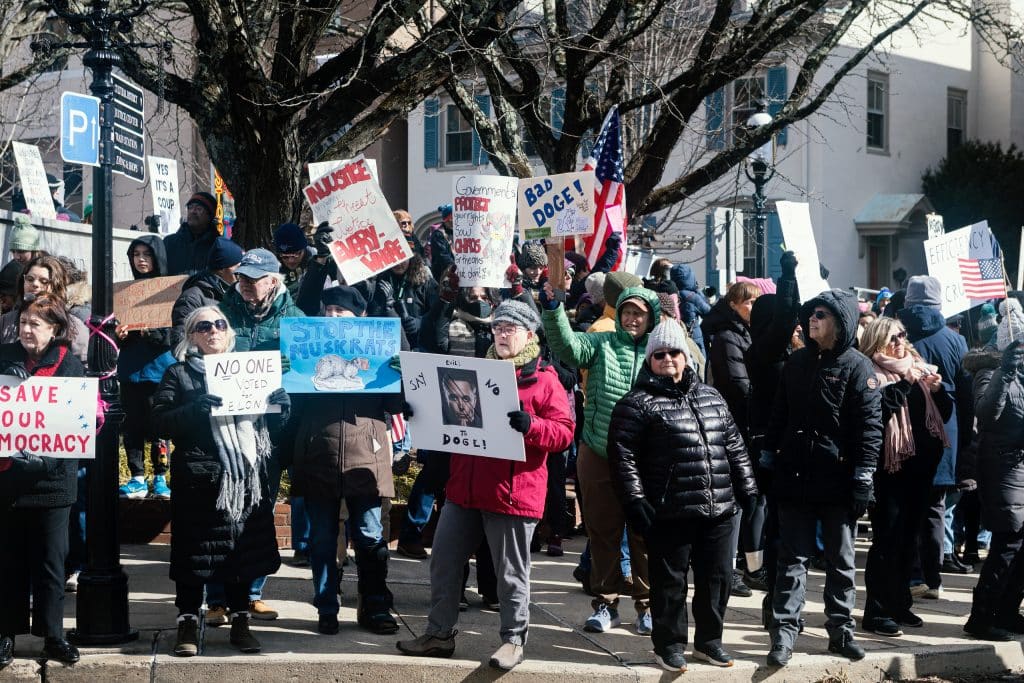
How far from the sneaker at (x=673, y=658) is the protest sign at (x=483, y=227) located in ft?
8.83

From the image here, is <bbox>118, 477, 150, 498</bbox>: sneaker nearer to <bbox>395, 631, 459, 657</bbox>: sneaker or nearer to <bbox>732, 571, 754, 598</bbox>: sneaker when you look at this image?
<bbox>395, 631, 459, 657</bbox>: sneaker

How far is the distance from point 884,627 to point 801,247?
8.96 ft

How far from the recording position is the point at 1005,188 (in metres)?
29.1

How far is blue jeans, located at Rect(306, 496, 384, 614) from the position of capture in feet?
23.2

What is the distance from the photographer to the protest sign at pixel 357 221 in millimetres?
8172

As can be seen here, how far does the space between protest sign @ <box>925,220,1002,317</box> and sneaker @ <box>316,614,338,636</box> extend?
514 centimetres

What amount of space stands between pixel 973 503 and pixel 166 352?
638 centimetres

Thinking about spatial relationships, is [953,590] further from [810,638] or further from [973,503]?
[810,638]

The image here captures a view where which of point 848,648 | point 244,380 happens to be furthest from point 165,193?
point 848,648

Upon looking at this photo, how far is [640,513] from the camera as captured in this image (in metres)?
6.49

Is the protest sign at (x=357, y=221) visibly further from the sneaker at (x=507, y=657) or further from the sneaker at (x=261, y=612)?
the sneaker at (x=507, y=657)

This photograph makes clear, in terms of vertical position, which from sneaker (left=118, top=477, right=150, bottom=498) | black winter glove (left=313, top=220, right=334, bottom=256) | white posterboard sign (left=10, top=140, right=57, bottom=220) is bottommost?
sneaker (left=118, top=477, right=150, bottom=498)

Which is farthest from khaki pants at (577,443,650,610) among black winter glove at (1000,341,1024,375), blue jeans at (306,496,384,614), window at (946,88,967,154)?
window at (946,88,967,154)

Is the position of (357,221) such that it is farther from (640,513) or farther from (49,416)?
(640,513)
